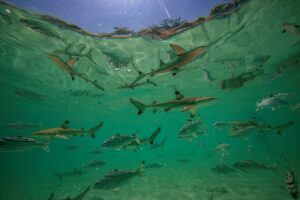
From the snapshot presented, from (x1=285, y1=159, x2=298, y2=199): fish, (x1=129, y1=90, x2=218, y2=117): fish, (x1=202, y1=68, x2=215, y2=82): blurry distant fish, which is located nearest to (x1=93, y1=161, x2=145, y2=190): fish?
(x1=129, y1=90, x2=218, y2=117): fish

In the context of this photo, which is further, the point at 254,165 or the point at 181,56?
the point at 254,165

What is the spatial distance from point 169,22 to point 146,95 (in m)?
17.0

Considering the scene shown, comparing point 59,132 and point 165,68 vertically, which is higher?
point 165,68

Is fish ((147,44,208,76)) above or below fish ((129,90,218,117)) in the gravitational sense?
above

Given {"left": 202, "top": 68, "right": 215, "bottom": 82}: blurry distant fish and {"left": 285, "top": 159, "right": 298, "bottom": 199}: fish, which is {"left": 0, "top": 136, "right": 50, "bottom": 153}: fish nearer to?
{"left": 285, "top": 159, "right": 298, "bottom": 199}: fish

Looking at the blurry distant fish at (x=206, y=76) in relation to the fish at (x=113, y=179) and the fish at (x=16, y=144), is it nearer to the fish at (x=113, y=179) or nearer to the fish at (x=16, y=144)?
the fish at (x=113, y=179)

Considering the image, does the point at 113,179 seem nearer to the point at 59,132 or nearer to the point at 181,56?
the point at 59,132

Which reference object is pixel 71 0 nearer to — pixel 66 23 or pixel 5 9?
pixel 66 23

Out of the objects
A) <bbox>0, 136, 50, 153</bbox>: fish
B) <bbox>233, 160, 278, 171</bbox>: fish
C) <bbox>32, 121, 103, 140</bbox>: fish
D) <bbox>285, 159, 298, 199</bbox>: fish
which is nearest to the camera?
<bbox>285, 159, 298, 199</bbox>: fish

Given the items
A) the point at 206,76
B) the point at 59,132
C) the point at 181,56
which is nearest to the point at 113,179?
the point at 59,132

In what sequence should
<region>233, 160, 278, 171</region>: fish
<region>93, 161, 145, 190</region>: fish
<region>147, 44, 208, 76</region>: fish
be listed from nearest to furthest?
<region>147, 44, 208, 76</region>: fish, <region>93, 161, 145, 190</region>: fish, <region>233, 160, 278, 171</region>: fish

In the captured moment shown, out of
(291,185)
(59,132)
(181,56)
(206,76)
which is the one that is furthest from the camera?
(206,76)

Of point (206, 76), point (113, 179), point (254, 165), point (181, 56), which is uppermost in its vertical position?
point (206, 76)

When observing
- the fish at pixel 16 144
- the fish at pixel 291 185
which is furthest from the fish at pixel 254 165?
the fish at pixel 16 144
